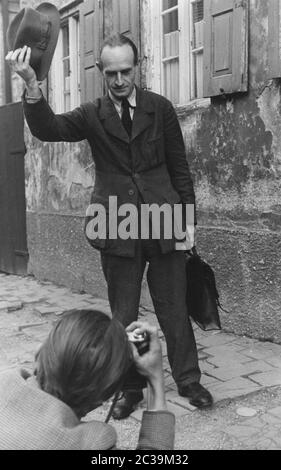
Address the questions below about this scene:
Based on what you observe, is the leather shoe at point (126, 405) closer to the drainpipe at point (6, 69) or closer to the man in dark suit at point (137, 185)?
the man in dark suit at point (137, 185)

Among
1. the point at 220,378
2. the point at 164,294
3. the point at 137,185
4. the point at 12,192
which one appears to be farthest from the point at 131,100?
the point at 12,192

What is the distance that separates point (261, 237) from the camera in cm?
423

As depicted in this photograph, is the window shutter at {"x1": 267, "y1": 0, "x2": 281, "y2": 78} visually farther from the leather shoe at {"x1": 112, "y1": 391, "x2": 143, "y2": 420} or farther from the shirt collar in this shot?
the leather shoe at {"x1": 112, "y1": 391, "x2": 143, "y2": 420}

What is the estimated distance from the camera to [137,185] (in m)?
3.20

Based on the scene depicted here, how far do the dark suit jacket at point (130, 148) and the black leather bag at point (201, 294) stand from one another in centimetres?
24

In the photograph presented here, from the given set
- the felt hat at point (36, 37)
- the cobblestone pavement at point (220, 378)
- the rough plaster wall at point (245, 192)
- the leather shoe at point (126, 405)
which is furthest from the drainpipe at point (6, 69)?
the leather shoe at point (126, 405)

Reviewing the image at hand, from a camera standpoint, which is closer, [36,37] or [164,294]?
[36,37]

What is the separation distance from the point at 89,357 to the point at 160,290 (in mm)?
1820

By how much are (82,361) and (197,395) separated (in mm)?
1857

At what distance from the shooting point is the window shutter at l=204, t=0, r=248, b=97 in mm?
4242

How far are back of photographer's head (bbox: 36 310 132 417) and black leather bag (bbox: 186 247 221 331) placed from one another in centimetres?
182

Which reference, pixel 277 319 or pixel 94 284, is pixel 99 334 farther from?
pixel 94 284

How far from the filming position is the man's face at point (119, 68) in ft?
10.0

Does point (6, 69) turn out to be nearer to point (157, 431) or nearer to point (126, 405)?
point (126, 405)
